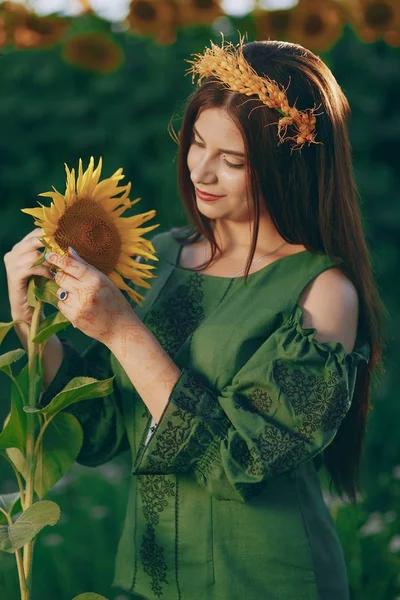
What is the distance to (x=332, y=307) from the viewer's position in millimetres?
1940

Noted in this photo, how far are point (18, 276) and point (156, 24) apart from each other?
272 centimetres

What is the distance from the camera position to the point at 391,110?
4711 millimetres

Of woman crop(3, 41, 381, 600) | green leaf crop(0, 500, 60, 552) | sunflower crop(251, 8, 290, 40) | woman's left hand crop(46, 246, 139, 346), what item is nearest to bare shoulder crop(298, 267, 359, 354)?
woman crop(3, 41, 381, 600)

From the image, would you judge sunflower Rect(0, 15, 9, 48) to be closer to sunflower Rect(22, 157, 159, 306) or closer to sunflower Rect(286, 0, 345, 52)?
sunflower Rect(286, 0, 345, 52)

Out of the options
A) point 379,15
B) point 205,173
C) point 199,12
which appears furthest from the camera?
point 379,15

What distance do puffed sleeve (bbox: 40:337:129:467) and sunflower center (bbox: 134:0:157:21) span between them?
8.10 ft

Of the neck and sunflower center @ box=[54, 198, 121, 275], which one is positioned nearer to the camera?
sunflower center @ box=[54, 198, 121, 275]

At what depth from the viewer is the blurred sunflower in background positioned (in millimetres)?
4258

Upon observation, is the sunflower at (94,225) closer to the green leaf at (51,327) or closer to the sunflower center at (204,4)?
the green leaf at (51,327)

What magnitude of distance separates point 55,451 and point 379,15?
10.6ft

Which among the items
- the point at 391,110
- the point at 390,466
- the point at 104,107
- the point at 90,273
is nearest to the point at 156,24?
the point at 104,107

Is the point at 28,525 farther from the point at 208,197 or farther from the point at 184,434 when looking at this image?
the point at 208,197

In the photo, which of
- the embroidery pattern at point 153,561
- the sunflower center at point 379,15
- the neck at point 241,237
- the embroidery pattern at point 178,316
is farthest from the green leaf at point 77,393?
the sunflower center at point 379,15

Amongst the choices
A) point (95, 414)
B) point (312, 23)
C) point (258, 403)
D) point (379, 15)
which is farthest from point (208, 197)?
point (379, 15)
